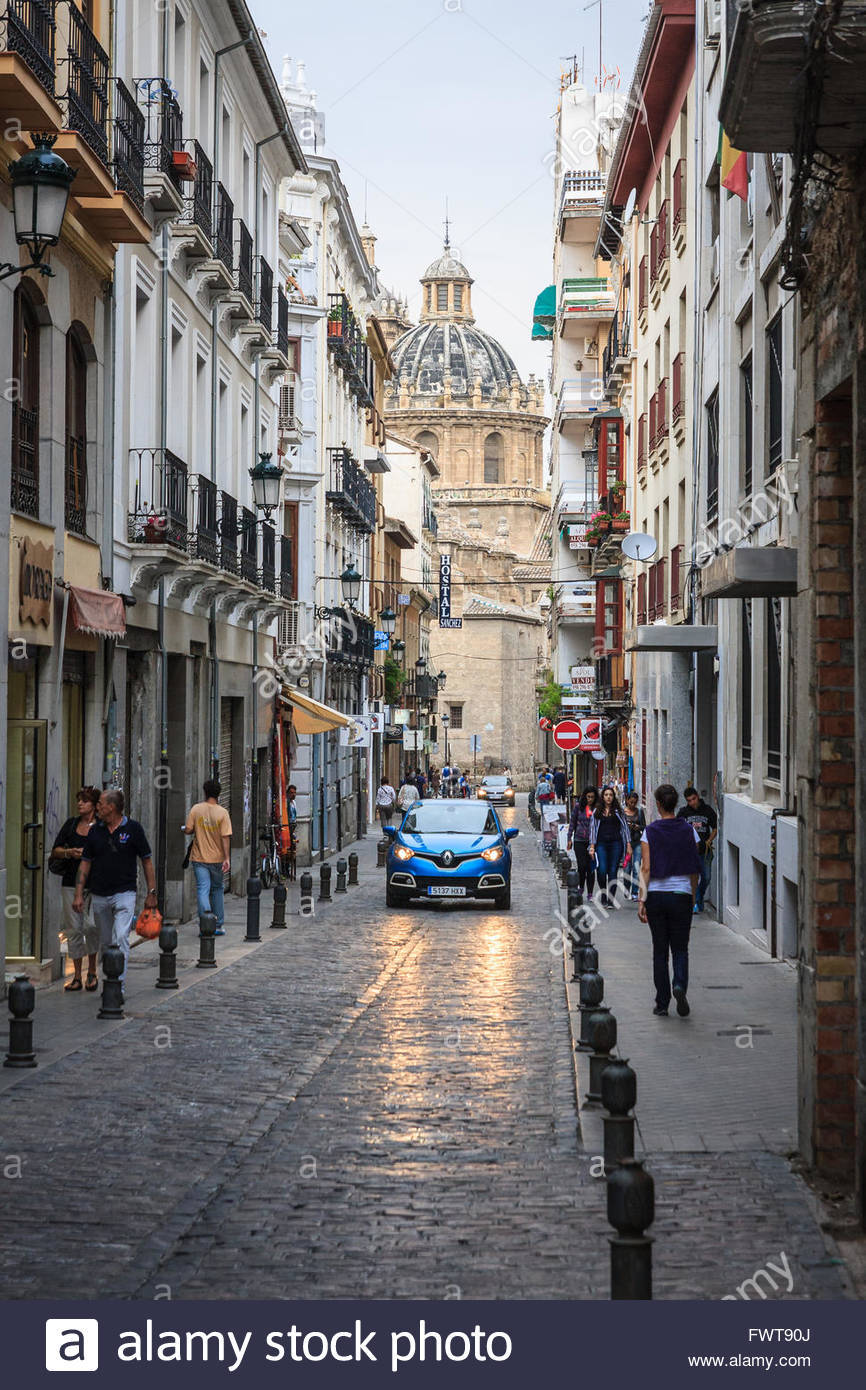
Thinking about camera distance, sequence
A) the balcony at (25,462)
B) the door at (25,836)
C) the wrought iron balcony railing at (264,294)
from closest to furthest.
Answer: the door at (25,836) → the balcony at (25,462) → the wrought iron balcony railing at (264,294)

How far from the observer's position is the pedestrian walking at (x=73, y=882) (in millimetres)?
14438

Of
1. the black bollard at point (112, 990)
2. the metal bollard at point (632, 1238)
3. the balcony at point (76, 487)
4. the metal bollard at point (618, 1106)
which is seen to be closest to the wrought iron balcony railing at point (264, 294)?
the balcony at point (76, 487)

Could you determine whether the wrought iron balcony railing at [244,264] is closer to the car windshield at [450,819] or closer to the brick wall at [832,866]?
the car windshield at [450,819]

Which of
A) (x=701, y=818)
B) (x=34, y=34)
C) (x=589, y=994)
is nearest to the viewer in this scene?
(x=589, y=994)

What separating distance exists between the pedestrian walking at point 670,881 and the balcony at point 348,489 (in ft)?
99.6

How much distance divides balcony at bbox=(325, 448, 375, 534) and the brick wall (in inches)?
1386

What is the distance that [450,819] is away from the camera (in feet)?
86.3

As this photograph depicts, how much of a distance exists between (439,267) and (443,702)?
5551 cm

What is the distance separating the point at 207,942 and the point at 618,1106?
10.1 m

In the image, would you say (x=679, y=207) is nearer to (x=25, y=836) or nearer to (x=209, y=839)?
(x=209, y=839)

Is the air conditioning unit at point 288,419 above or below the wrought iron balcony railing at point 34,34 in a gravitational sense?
above

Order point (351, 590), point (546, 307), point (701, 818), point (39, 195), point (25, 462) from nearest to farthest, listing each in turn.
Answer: point (39, 195), point (25, 462), point (701, 818), point (351, 590), point (546, 307)

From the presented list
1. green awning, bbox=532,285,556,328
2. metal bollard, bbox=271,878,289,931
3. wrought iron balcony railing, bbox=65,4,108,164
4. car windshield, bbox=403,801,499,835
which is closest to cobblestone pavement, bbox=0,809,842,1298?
metal bollard, bbox=271,878,289,931

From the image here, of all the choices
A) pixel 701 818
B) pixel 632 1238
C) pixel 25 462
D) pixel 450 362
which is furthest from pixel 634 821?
pixel 450 362
